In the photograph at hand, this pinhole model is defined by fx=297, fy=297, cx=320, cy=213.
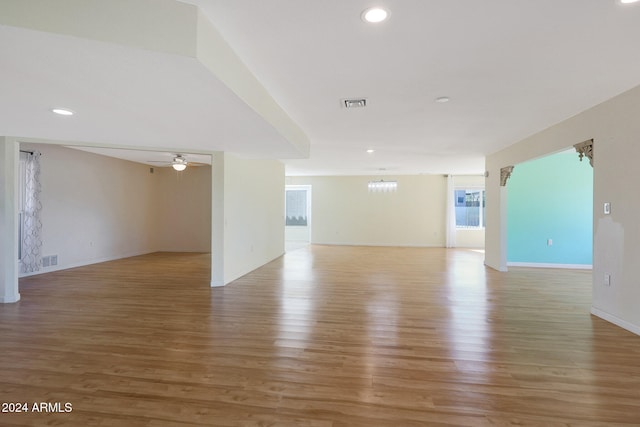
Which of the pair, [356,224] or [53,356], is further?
[356,224]

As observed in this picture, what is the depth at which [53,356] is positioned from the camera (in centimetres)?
246

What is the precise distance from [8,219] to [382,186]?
29.4 ft

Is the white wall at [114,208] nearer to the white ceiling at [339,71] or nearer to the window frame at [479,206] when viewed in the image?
the white ceiling at [339,71]

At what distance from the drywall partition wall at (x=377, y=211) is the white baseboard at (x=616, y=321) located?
6.64 m

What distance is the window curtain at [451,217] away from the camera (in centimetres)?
970

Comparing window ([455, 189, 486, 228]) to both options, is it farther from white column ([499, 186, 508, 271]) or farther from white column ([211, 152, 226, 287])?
white column ([211, 152, 226, 287])

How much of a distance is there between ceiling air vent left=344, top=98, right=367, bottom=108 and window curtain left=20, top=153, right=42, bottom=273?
18.9 ft

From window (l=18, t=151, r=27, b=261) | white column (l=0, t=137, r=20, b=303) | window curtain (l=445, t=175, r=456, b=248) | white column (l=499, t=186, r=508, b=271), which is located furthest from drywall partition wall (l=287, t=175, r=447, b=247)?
white column (l=0, t=137, r=20, b=303)

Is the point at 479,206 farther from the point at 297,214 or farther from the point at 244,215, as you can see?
the point at 244,215

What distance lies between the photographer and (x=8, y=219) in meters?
3.89

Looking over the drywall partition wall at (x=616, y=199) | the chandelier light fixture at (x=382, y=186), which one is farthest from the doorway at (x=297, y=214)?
the drywall partition wall at (x=616, y=199)

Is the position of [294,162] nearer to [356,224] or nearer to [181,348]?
[356,224]

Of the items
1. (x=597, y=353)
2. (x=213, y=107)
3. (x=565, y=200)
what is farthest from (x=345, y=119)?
(x=565, y=200)

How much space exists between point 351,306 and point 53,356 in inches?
115
